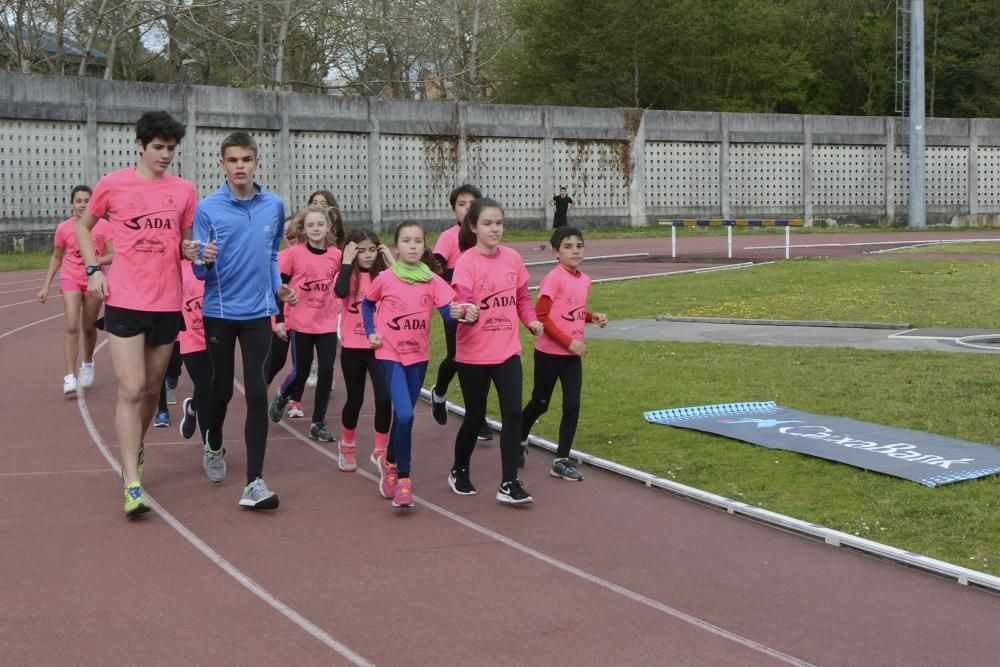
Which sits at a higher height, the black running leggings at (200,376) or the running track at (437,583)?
the black running leggings at (200,376)

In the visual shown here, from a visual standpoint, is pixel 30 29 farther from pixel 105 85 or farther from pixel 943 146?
pixel 943 146

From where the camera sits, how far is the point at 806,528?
7.00 meters

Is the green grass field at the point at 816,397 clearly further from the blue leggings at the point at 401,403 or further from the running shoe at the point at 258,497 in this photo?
the running shoe at the point at 258,497

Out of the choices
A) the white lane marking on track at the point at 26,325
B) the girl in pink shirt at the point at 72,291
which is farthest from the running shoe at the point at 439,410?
the white lane marking on track at the point at 26,325

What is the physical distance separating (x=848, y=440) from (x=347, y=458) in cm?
357

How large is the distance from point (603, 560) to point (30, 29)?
129 ft

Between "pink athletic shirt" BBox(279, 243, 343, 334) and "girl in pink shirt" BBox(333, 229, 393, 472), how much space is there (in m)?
0.73

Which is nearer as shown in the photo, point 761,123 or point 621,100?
point 761,123

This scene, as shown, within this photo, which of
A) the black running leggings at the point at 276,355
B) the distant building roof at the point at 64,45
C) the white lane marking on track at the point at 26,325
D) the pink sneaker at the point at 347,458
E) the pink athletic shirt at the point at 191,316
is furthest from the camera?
the distant building roof at the point at 64,45

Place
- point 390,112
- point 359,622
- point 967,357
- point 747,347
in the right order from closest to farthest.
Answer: point 359,622 → point 967,357 → point 747,347 → point 390,112

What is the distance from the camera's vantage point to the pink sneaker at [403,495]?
24.9 ft

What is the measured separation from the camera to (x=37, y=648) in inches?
204

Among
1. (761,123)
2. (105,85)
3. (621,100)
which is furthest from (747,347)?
(621,100)

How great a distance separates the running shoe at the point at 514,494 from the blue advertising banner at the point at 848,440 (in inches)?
86.5
